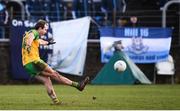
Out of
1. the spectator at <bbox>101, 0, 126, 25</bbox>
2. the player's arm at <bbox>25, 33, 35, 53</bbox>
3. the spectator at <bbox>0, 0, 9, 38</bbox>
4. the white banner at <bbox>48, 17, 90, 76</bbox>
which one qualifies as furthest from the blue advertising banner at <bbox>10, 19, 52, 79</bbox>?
the player's arm at <bbox>25, 33, 35, 53</bbox>

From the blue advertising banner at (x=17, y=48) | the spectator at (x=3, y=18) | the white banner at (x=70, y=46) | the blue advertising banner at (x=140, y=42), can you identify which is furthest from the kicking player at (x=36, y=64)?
the blue advertising banner at (x=140, y=42)

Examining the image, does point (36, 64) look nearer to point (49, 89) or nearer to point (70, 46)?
Result: point (49, 89)

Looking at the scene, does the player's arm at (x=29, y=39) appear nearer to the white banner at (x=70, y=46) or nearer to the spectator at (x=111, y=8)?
the white banner at (x=70, y=46)

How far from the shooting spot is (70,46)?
25125 mm

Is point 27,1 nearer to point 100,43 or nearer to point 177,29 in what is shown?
point 100,43

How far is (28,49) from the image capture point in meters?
14.6

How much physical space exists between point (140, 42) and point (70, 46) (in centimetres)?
271

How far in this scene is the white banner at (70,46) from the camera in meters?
25.0

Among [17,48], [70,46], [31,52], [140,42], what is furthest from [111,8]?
[31,52]

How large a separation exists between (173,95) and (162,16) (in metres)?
8.38

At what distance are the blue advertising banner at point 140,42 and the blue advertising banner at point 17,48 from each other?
2240mm

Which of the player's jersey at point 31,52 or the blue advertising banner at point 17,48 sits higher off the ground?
the player's jersey at point 31,52

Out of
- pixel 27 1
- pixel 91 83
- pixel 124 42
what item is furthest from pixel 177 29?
pixel 27 1

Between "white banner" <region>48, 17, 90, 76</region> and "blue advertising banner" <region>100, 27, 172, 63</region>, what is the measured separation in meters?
0.78
